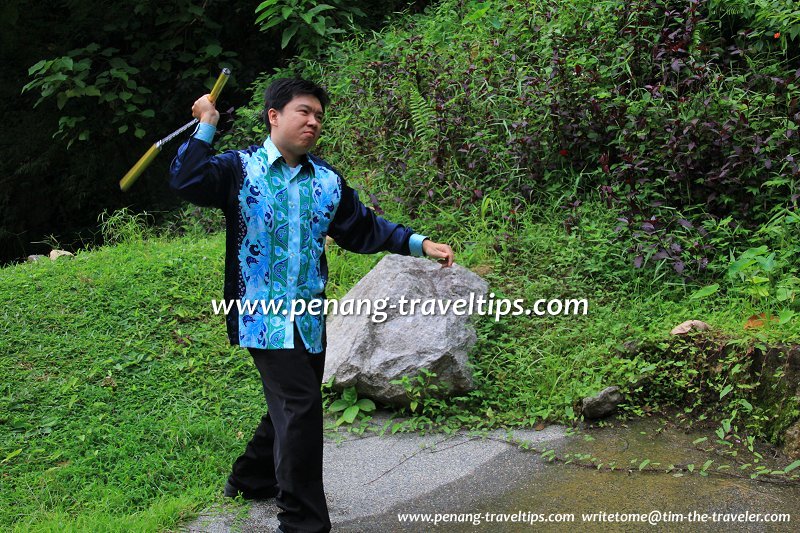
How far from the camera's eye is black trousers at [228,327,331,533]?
308 centimetres

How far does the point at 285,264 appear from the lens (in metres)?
3.21

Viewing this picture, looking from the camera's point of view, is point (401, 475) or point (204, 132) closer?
point (204, 132)

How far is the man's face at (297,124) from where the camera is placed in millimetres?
3195

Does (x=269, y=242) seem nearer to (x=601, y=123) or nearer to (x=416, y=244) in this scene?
(x=416, y=244)

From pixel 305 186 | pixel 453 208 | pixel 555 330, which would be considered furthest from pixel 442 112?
pixel 305 186

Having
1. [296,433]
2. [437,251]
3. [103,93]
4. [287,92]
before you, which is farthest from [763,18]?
[103,93]

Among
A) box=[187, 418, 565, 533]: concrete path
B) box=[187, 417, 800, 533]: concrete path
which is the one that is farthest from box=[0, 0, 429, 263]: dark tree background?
box=[187, 417, 800, 533]: concrete path

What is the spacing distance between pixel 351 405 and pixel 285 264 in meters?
1.63

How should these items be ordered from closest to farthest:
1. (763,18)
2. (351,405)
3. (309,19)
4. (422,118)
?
(351,405) < (763,18) < (422,118) < (309,19)

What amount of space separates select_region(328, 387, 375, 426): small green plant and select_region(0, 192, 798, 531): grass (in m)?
0.35

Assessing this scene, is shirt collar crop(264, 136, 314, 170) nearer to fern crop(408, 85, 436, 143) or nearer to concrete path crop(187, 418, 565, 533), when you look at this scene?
concrete path crop(187, 418, 565, 533)

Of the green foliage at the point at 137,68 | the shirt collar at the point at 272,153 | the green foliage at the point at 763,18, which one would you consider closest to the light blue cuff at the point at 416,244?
the shirt collar at the point at 272,153

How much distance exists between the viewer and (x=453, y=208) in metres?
6.19

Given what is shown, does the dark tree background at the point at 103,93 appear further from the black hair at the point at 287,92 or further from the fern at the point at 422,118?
the black hair at the point at 287,92
